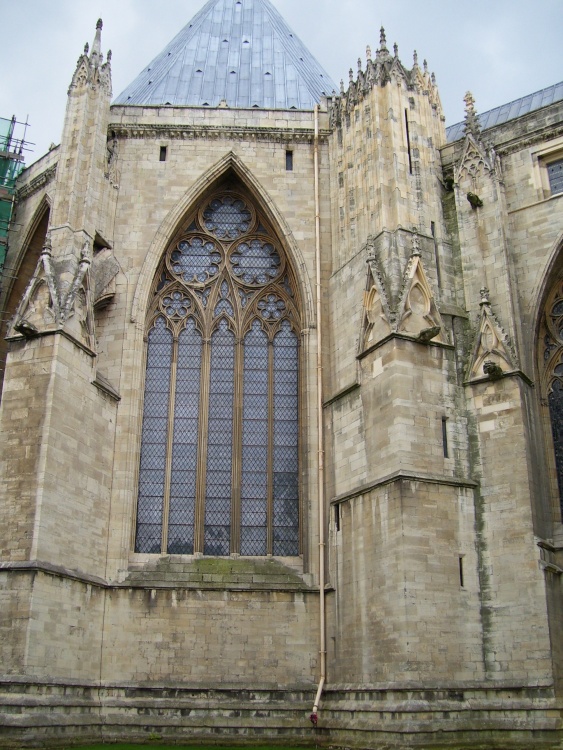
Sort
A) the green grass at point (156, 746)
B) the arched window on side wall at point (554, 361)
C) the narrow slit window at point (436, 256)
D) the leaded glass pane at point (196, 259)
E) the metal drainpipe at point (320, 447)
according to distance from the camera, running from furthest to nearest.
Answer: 1. the leaded glass pane at point (196, 259)
2. the narrow slit window at point (436, 256)
3. the arched window on side wall at point (554, 361)
4. the metal drainpipe at point (320, 447)
5. the green grass at point (156, 746)

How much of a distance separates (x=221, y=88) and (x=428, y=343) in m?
10.7

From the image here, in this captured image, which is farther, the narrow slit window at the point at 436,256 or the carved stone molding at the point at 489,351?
the narrow slit window at the point at 436,256

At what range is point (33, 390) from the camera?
1658cm

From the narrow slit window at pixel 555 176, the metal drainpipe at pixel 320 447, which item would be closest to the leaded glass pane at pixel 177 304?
the metal drainpipe at pixel 320 447

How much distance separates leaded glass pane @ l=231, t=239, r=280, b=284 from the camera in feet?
68.0

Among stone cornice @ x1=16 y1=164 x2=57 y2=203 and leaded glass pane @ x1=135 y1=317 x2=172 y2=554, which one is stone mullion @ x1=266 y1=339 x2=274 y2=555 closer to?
leaded glass pane @ x1=135 y1=317 x2=172 y2=554

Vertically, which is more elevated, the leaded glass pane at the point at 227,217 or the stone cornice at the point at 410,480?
the leaded glass pane at the point at 227,217

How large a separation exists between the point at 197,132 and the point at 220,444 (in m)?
7.65

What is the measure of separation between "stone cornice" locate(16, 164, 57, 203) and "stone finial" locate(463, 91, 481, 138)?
9.91 metres

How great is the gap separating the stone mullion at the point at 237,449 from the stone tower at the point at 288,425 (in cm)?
7

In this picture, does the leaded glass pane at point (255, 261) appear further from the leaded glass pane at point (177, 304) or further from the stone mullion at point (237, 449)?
the stone mullion at point (237, 449)

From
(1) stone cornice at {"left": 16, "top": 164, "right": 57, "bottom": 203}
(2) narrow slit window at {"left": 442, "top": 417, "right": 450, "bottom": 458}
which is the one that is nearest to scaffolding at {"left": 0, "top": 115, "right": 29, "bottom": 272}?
(1) stone cornice at {"left": 16, "top": 164, "right": 57, "bottom": 203}

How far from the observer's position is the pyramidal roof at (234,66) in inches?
930

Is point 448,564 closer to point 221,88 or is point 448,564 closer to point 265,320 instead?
point 265,320
